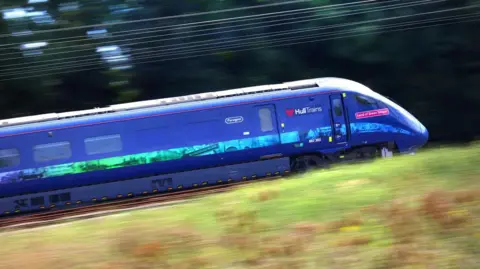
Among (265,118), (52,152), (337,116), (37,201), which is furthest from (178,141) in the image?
(337,116)

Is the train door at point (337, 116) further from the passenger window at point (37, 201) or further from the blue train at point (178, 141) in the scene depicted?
the passenger window at point (37, 201)

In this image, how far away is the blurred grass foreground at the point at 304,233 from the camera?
5395 mm

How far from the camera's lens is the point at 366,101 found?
16.5 meters

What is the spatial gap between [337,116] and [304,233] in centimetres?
1070

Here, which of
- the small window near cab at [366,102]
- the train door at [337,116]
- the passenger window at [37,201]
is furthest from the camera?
the small window near cab at [366,102]

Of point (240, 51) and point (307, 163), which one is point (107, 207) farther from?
point (240, 51)

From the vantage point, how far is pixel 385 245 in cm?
549

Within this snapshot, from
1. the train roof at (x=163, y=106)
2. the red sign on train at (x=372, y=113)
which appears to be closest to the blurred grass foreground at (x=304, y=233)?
the train roof at (x=163, y=106)

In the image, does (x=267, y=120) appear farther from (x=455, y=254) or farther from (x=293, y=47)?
(x=455, y=254)

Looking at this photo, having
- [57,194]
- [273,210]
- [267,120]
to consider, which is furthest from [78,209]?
[273,210]

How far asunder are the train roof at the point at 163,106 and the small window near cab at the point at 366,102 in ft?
0.67

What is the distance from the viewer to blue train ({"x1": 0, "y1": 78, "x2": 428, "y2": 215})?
15578mm

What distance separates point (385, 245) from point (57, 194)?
1180 cm

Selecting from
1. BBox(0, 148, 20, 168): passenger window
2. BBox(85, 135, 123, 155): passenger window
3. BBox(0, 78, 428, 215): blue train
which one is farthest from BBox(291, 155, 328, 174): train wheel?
BBox(0, 148, 20, 168): passenger window
